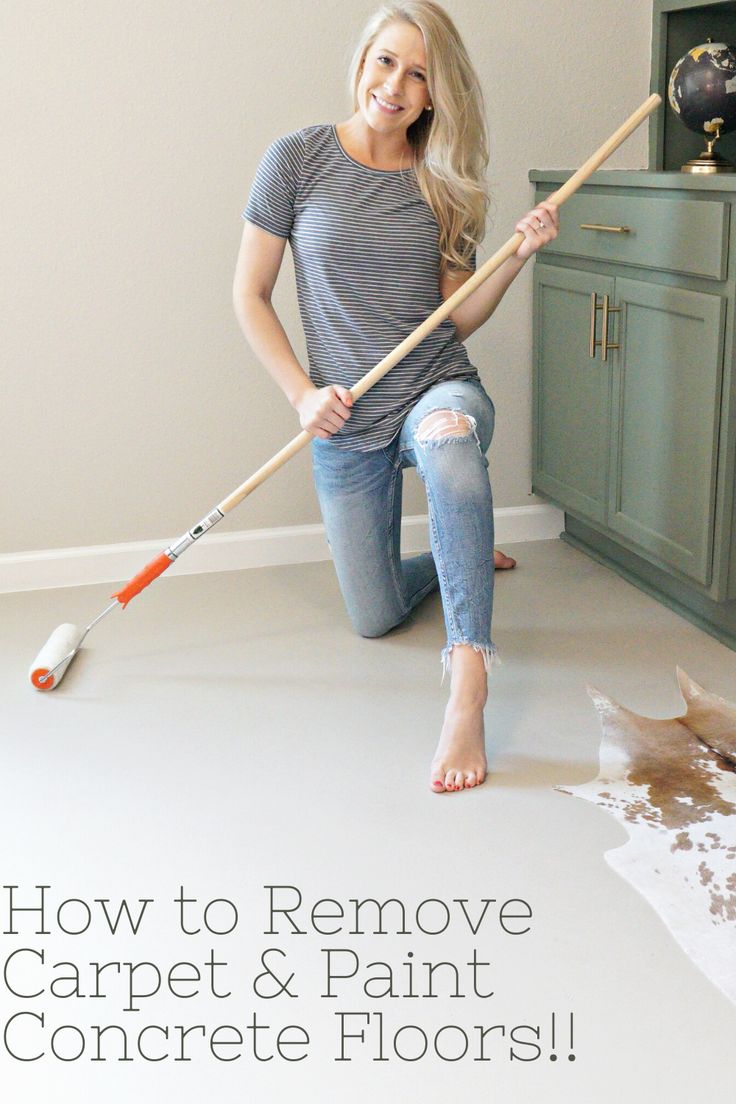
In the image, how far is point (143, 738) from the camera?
203 centimetres

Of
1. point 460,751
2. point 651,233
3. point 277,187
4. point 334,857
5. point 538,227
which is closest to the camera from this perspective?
point 334,857

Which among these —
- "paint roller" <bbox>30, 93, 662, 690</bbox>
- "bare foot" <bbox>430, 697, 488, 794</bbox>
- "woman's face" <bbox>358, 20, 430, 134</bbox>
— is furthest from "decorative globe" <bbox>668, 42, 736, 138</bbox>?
"bare foot" <bbox>430, 697, 488, 794</bbox>

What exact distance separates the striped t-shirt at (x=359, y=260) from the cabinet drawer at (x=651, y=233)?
44 centimetres

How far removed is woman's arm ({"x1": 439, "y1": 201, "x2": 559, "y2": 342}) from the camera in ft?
6.88

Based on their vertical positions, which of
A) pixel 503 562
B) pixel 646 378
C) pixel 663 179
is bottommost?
pixel 503 562

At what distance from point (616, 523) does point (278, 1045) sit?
5.25ft

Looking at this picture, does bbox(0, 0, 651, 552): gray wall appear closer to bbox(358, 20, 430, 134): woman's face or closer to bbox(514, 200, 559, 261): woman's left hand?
bbox(358, 20, 430, 134): woman's face

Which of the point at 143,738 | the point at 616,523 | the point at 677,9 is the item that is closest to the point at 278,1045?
the point at 143,738

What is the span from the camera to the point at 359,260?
224 centimetres

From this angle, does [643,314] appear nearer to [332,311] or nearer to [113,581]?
[332,311]

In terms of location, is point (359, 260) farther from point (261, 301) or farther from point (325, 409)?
point (325, 409)

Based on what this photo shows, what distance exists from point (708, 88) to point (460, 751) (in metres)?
1.49

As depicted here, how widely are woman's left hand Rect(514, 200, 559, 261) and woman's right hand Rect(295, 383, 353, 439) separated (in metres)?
0.42

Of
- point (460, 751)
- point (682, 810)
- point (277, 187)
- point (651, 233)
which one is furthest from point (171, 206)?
point (682, 810)
